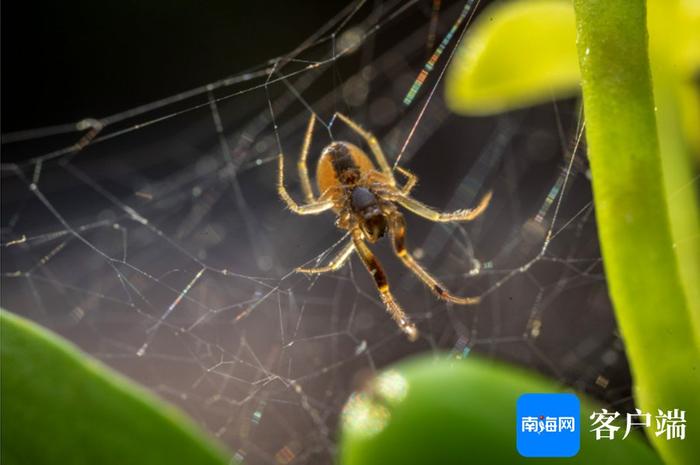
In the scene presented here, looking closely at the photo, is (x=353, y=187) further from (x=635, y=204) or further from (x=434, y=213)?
(x=635, y=204)

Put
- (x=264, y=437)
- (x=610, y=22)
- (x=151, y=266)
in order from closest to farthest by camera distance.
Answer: (x=610, y=22) < (x=264, y=437) < (x=151, y=266)

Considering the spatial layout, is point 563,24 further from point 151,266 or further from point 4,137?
point 4,137

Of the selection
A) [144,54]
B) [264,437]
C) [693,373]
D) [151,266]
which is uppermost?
[144,54]

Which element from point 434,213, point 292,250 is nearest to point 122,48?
point 292,250

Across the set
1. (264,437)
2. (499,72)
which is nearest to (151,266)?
(264,437)

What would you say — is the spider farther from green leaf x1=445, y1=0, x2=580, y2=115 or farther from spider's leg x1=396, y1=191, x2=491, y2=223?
green leaf x1=445, y1=0, x2=580, y2=115

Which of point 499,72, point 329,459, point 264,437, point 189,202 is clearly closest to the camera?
point 499,72
